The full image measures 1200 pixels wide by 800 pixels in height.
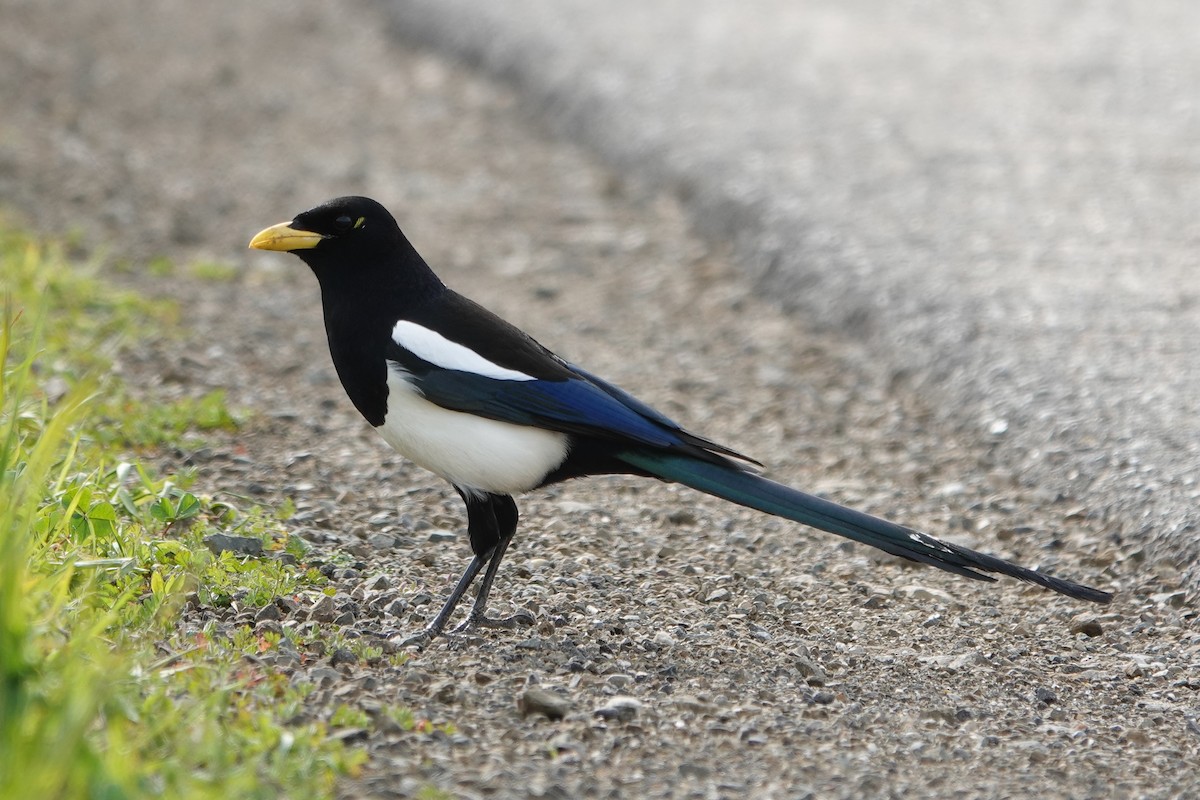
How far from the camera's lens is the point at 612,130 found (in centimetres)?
796

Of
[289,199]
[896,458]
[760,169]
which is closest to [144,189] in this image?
[289,199]

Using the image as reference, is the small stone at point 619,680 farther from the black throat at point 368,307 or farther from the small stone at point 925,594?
the small stone at point 925,594

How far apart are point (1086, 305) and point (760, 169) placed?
198 cm

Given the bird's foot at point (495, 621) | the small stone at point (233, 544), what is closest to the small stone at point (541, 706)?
the bird's foot at point (495, 621)

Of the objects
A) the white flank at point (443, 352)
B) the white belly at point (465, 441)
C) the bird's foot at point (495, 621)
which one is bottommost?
the bird's foot at point (495, 621)

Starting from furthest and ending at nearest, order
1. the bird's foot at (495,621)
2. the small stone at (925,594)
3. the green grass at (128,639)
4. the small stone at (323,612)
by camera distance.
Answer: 1. the small stone at (925,594)
2. the bird's foot at (495,621)
3. the small stone at (323,612)
4. the green grass at (128,639)

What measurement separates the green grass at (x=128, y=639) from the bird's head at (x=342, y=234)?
0.60m

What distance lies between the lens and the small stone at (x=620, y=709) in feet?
9.71

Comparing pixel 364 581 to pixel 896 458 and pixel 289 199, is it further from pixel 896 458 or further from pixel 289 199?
pixel 289 199

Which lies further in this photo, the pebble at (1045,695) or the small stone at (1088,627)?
the small stone at (1088,627)

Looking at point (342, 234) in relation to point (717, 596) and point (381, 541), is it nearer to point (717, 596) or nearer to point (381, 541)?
point (381, 541)

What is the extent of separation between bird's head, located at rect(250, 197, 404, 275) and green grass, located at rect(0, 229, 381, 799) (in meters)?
0.60

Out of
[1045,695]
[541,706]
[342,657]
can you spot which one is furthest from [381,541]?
[1045,695]

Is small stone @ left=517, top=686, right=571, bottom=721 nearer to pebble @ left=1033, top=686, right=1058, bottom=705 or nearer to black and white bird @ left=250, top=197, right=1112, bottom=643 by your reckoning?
black and white bird @ left=250, top=197, right=1112, bottom=643
